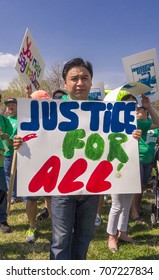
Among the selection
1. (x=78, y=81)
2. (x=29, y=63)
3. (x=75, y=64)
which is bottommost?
(x=78, y=81)

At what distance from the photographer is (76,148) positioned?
2.36 meters

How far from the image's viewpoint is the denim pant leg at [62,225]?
7.32ft

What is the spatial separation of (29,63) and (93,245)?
265 cm

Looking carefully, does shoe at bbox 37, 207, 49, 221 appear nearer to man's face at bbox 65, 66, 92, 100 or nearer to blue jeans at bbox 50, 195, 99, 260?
blue jeans at bbox 50, 195, 99, 260

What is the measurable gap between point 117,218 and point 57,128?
5.18ft

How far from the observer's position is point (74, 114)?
2.38 meters

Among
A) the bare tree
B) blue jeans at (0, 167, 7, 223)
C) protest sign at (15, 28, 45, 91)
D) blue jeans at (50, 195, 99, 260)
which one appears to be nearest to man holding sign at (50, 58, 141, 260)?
blue jeans at (50, 195, 99, 260)

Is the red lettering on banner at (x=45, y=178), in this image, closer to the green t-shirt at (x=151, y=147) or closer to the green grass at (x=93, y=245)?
the green grass at (x=93, y=245)

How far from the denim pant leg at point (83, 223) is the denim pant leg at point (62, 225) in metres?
0.09

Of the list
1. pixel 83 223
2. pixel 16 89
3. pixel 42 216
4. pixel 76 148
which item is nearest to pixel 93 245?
pixel 42 216

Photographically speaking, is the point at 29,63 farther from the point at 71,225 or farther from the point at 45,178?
the point at 71,225

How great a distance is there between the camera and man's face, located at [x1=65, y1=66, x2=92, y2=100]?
2.26 meters

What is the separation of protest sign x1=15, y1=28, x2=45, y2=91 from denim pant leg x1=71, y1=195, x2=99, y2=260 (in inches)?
93.7

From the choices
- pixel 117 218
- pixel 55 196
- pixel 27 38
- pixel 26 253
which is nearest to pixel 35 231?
pixel 26 253
